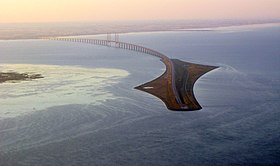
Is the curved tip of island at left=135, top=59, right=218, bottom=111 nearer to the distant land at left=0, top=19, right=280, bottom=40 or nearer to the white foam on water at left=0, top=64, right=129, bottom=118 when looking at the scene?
the white foam on water at left=0, top=64, right=129, bottom=118

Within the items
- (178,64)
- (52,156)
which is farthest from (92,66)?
(52,156)

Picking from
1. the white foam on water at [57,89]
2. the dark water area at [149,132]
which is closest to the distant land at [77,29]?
the white foam on water at [57,89]

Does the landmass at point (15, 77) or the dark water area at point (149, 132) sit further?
the landmass at point (15, 77)

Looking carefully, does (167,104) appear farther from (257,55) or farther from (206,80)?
(257,55)

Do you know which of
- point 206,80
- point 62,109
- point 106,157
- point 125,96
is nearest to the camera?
point 106,157

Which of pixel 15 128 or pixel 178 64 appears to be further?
pixel 178 64

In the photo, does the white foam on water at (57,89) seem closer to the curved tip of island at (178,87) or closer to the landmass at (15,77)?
the landmass at (15,77)

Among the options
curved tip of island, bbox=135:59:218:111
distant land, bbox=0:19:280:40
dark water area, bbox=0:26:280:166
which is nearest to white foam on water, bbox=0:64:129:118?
dark water area, bbox=0:26:280:166
